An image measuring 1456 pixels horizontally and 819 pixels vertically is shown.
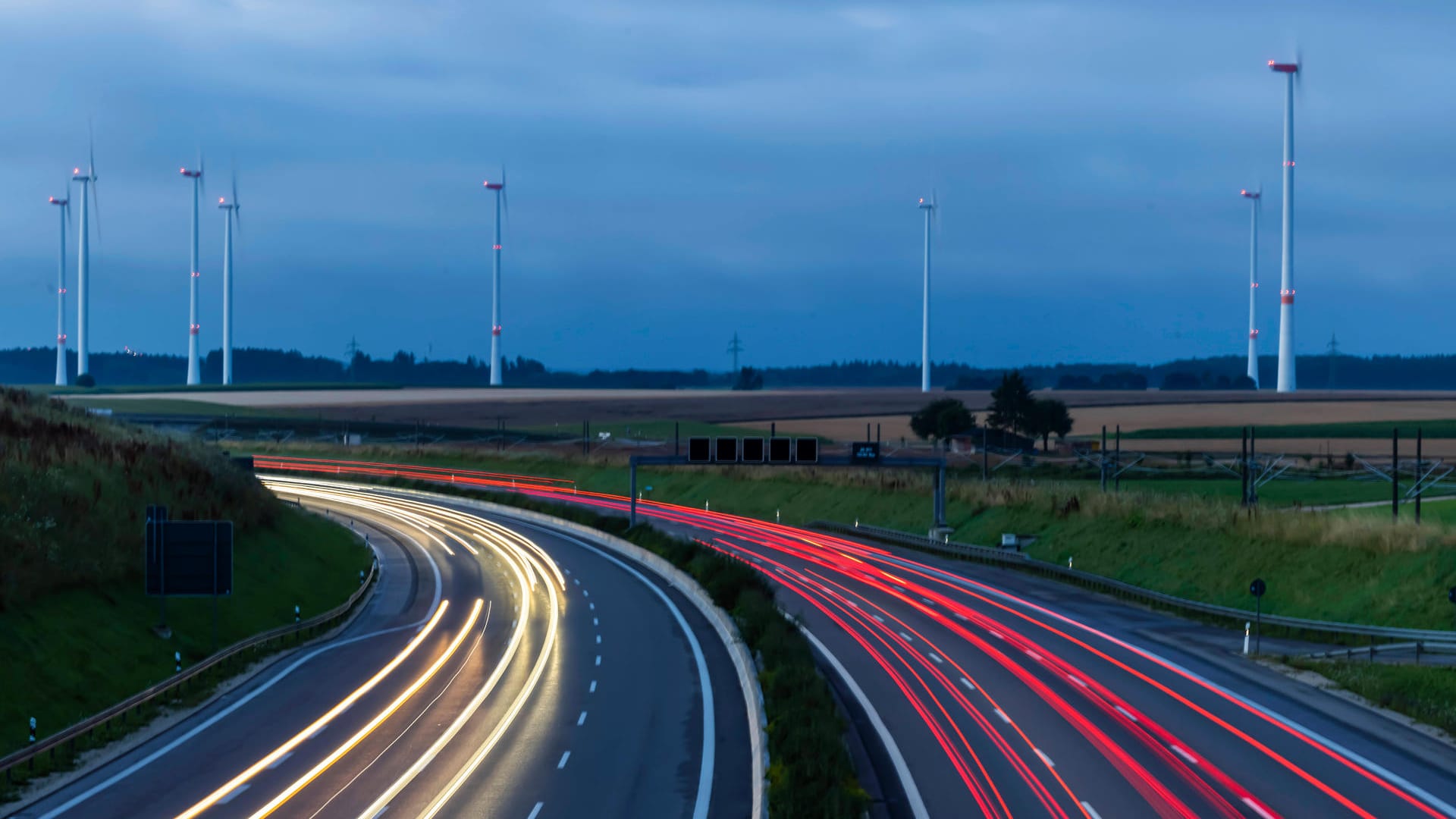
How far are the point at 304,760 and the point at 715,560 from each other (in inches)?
1187

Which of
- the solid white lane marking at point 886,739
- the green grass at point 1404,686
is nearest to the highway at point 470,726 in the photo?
the solid white lane marking at point 886,739

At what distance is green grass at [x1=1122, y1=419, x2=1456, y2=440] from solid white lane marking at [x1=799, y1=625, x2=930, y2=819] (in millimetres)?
101180

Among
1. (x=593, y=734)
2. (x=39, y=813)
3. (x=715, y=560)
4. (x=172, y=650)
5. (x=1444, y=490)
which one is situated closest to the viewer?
(x=39, y=813)

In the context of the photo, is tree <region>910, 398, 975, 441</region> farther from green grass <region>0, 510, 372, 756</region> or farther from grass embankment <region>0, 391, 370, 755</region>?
green grass <region>0, 510, 372, 756</region>

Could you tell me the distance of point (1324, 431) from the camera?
136 m

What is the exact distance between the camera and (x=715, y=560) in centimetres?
5697

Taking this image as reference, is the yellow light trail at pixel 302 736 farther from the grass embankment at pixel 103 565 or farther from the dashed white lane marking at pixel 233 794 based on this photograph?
the grass embankment at pixel 103 565

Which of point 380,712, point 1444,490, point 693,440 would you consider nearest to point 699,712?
point 380,712

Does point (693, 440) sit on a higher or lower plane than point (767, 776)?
higher

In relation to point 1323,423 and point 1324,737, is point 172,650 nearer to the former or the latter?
point 1324,737

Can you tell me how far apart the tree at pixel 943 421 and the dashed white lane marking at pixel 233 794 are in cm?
11903

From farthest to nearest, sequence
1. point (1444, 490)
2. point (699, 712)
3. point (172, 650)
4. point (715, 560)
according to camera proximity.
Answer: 1. point (1444, 490)
2. point (715, 560)
3. point (172, 650)
4. point (699, 712)

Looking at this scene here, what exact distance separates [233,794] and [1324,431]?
435ft

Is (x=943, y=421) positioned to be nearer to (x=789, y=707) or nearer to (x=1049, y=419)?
(x=1049, y=419)
